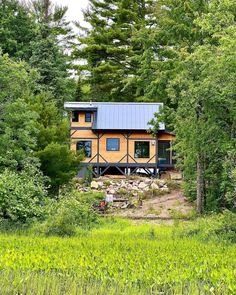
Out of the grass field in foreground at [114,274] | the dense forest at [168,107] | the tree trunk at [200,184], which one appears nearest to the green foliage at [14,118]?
the dense forest at [168,107]

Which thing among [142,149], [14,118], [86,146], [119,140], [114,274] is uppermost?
[14,118]

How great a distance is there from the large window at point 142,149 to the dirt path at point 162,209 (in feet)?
19.8

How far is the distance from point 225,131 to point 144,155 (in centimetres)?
1383

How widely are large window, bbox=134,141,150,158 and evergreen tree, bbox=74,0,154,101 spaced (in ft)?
28.1

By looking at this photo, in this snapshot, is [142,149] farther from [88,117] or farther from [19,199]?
[19,199]

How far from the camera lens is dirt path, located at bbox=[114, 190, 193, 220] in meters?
19.0

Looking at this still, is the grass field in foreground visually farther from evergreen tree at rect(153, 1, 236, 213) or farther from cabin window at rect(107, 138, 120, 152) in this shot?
cabin window at rect(107, 138, 120, 152)

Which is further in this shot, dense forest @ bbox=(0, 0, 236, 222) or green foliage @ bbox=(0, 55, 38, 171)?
green foliage @ bbox=(0, 55, 38, 171)

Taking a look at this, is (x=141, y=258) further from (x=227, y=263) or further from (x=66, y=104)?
(x=66, y=104)

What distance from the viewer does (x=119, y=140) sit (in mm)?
29547

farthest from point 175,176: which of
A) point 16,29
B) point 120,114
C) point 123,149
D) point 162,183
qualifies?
point 16,29

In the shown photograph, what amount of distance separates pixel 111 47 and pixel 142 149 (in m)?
11.6

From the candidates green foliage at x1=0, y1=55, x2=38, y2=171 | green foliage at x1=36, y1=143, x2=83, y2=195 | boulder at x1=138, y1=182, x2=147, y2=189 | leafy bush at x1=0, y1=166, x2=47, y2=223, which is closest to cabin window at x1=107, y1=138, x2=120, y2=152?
boulder at x1=138, y1=182, x2=147, y2=189

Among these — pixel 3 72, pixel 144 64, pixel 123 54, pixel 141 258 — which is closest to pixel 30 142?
pixel 3 72
